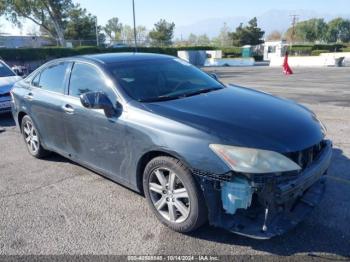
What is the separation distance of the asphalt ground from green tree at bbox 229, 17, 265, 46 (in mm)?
77994

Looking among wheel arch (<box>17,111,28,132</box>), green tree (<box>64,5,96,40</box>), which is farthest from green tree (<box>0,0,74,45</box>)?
wheel arch (<box>17,111,28,132</box>)

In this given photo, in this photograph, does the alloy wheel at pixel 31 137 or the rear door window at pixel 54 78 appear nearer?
the rear door window at pixel 54 78

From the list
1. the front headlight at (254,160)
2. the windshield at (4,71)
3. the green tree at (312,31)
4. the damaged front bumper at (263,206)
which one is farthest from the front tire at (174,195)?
the green tree at (312,31)

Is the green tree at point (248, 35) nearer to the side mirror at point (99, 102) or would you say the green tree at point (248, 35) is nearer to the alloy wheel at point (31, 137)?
the alloy wheel at point (31, 137)

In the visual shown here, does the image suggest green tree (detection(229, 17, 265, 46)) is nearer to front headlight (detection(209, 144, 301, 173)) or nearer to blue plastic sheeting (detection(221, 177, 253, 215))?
front headlight (detection(209, 144, 301, 173))

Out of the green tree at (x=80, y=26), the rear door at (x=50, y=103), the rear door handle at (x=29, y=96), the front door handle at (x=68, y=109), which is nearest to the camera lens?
the front door handle at (x=68, y=109)

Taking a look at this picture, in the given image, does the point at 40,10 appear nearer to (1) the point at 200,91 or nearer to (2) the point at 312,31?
(1) the point at 200,91

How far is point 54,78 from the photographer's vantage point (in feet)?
16.5

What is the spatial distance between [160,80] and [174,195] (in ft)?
4.86

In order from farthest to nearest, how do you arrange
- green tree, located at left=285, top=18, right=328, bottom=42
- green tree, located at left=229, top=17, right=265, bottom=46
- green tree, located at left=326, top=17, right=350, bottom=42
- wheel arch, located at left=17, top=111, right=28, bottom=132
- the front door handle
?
green tree, located at left=326, top=17, right=350, bottom=42
green tree, located at left=285, top=18, right=328, bottom=42
green tree, located at left=229, top=17, right=265, bottom=46
wheel arch, located at left=17, top=111, right=28, bottom=132
the front door handle

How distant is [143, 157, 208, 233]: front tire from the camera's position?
3.14 meters

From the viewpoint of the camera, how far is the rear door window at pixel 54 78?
4812 mm

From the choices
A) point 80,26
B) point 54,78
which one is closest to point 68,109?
point 54,78

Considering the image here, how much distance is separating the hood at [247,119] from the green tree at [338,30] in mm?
116241
